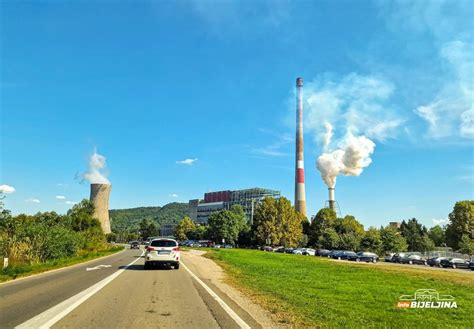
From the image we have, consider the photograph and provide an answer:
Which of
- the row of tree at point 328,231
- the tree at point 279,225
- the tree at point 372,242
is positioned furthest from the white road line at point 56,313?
the tree at point 279,225

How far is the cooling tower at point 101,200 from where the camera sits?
228 ft

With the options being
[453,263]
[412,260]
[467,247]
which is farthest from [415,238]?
[453,263]

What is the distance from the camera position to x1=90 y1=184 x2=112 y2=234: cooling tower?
6956 cm

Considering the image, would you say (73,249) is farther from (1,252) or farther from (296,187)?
(296,187)

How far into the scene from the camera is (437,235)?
390ft

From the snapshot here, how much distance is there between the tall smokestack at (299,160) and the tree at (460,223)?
3480cm

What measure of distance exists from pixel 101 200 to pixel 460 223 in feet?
221

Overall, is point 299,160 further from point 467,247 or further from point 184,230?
point 184,230

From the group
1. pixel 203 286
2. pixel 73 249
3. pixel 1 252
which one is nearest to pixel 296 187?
pixel 73 249

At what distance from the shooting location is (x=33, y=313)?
9.23 metres

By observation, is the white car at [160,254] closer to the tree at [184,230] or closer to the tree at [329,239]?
the tree at [329,239]

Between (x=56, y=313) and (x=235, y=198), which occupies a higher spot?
(x=235, y=198)

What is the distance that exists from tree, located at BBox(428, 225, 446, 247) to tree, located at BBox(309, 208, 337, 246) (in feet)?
137

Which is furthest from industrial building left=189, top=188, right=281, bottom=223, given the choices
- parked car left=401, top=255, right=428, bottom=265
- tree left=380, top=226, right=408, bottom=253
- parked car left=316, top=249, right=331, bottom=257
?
parked car left=401, top=255, right=428, bottom=265
